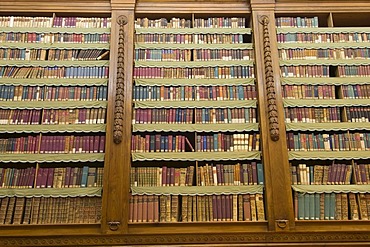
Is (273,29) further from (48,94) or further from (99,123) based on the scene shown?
(48,94)

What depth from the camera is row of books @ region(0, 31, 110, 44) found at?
3662 mm

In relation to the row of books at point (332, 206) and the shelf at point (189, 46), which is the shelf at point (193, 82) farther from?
the row of books at point (332, 206)

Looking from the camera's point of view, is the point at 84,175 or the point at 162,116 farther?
the point at 162,116

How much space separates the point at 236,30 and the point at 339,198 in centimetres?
169

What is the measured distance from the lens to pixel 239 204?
3.19 meters

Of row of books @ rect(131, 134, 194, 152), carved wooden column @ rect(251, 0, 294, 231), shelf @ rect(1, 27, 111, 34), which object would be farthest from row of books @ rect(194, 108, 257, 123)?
Answer: shelf @ rect(1, 27, 111, 34)

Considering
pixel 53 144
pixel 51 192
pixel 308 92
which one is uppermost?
pixel 308 92

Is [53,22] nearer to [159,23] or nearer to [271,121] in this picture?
[159,23]

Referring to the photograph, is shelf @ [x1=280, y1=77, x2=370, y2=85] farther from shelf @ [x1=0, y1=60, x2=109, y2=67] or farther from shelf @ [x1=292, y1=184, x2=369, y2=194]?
shelf @ [x1=0, y1=60, x2=109, y2=67]

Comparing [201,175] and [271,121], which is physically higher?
[271,121]

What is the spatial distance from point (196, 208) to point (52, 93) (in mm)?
1545

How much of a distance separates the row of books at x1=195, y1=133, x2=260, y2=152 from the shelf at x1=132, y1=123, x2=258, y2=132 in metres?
0.05

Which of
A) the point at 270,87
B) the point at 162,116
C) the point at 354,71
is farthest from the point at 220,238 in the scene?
the point at 354,71

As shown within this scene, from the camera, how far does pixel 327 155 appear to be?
130 inches
